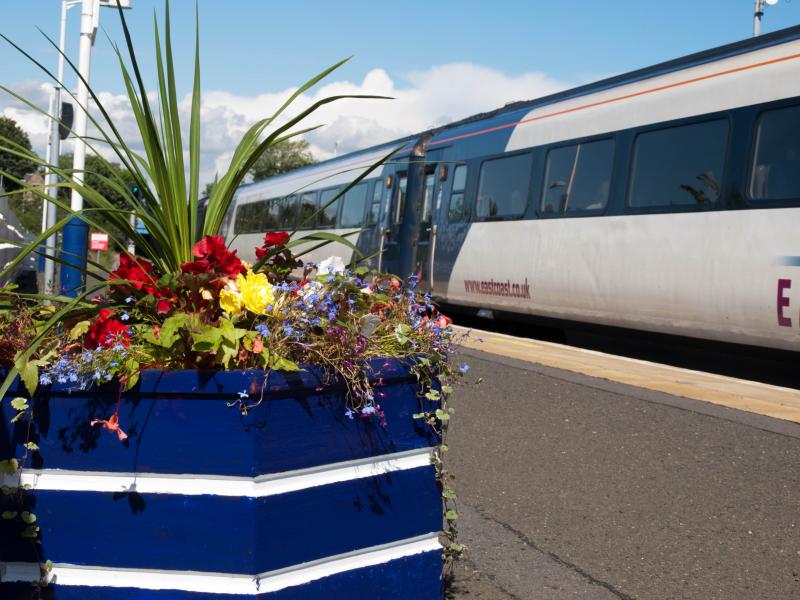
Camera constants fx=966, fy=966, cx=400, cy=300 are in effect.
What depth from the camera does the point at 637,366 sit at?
30.7 ft

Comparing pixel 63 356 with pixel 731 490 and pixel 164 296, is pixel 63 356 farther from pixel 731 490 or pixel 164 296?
pixel 731 490

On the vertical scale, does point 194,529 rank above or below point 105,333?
below

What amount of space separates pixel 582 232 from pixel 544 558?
8.70 meters

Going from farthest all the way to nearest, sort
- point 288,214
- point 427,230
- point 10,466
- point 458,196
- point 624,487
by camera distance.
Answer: point 288,214
point 427,230
point 458,196
point 624,487
point 10,466

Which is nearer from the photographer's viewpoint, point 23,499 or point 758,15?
point 23,499

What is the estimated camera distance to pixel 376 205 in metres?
20.5

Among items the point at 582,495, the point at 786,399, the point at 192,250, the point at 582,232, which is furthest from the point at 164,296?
the point at 582,232

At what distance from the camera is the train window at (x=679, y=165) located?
34.4 ft

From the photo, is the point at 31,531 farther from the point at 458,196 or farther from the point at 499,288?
the point at 458,196

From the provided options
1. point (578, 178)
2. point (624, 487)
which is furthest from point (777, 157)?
point (624, 487)

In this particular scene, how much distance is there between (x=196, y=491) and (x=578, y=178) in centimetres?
1106

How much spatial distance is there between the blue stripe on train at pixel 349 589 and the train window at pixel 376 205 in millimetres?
17421

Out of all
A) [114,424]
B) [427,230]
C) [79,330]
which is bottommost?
[114,424]

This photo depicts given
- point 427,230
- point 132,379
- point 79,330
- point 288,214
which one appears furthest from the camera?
point 288,214
